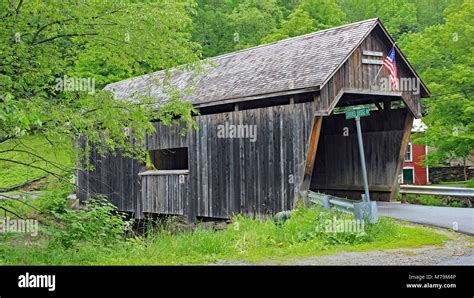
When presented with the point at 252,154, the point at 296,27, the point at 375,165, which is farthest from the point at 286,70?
the point at 296,27

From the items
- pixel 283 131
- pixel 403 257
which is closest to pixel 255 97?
pixel 283 131

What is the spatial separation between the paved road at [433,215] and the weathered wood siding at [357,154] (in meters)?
0.94

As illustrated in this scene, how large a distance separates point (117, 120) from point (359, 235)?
501 centimetres

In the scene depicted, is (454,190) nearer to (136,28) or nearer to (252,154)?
(252,154)

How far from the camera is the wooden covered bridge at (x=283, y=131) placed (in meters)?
14.4

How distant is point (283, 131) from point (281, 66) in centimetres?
192

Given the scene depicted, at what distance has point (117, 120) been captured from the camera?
447 inches

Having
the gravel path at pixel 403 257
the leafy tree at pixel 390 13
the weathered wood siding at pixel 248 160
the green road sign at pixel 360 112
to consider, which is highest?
the leafy tree at pixel 390 13

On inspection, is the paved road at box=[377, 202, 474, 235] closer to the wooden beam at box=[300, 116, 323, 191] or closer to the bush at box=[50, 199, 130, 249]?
the wooden beam at box=[300, 116, 323, 191]

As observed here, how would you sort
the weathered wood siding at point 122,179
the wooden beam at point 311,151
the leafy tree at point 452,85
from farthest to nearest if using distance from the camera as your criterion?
the leafy tree at point 452,85 → the weathered wood siding at point 122,179 → the wooden beam at point 311,151

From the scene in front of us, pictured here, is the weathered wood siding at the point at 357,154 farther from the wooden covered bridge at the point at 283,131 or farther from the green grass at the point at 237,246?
the green grass at the point at 237,246

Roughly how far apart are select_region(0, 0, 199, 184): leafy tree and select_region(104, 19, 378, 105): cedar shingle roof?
1.46 metres

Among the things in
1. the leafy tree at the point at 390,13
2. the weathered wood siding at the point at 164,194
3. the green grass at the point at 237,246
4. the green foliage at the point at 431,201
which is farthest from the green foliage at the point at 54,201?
the leafy tree at the point at 390,13
